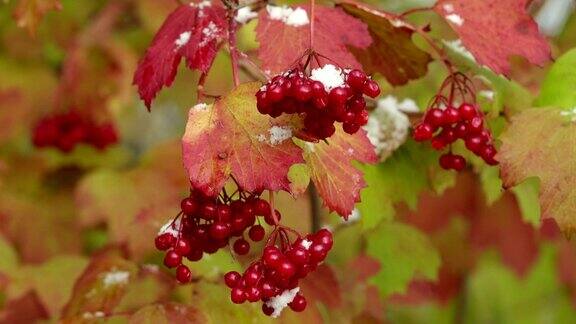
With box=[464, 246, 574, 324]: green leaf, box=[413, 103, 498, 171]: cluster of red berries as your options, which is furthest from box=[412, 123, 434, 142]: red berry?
box=[464, 246, 574, 324]: green leaf

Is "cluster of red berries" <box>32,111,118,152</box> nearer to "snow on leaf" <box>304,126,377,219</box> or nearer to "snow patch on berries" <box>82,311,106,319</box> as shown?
"snow patch on berries" <box>82,311,106,319</box>

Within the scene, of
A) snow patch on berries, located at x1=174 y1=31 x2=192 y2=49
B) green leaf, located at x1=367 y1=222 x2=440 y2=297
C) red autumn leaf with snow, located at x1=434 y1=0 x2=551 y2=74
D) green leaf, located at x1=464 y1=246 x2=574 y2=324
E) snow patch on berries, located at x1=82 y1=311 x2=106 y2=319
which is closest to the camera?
snow patch on berries, located at x1=174 y1=31 x2=192 y2=49

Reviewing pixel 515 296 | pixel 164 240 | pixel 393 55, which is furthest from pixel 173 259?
pixel 515 296

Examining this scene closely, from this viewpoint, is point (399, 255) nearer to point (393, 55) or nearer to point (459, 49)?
point (459, 49)

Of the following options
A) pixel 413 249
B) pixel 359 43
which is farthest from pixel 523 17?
pixel 413 249

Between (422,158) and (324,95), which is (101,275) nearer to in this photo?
(422,158)

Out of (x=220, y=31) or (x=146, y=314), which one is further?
(x=146, y=314)
